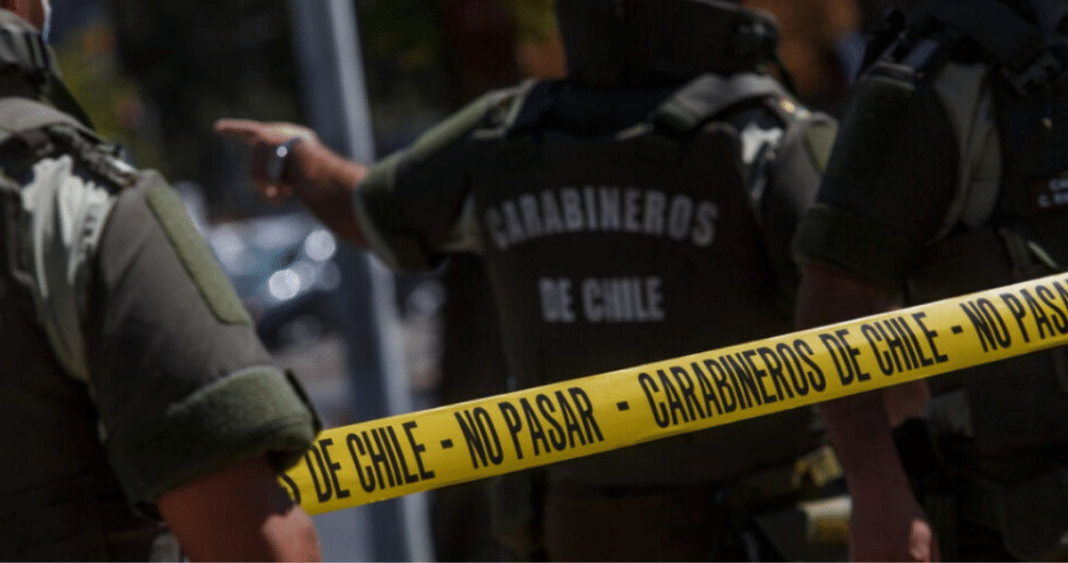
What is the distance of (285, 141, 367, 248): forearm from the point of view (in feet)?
12.6

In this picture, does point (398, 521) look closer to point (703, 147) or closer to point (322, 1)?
point (322, 1)

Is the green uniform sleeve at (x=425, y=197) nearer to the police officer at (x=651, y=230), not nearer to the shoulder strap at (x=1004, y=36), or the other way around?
the police officer at (x=651, y=230)

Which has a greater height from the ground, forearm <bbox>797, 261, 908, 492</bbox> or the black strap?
the black strap

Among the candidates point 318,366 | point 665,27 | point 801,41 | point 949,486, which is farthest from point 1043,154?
point 318,366

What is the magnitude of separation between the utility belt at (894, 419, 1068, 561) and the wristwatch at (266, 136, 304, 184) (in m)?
1.65

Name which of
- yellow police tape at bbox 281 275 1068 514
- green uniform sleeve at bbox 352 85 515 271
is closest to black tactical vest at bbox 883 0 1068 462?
yellow police tape at bbox 281 275 1068 514

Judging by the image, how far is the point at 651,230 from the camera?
134 inches

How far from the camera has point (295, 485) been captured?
7.54 ft

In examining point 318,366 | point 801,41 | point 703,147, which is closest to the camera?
point 703,147

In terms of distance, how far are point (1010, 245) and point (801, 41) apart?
29.4 ft

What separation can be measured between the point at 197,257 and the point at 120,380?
0.63ft

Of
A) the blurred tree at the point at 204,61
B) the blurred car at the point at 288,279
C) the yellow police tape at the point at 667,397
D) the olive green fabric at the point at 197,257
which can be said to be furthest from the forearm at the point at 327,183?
the blurred tree at the point at 204,61

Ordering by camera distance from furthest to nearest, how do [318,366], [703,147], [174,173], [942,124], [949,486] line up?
1. [174,173]
2. [318,366]
3. [703,147]
4. [949,486]
5. [942,124]

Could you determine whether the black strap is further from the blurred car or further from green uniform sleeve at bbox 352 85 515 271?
the blurred car
